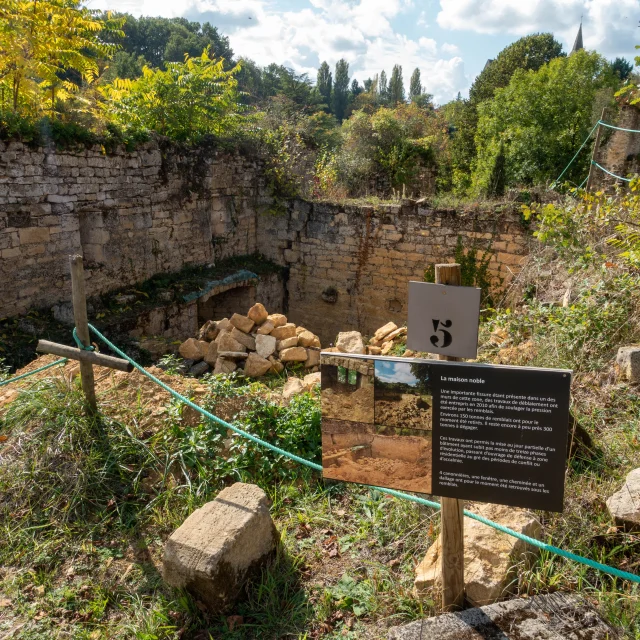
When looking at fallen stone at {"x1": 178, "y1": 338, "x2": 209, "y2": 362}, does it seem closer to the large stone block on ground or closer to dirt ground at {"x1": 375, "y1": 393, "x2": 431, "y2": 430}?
the large stone block on ground

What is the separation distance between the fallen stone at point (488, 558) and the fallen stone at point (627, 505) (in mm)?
416

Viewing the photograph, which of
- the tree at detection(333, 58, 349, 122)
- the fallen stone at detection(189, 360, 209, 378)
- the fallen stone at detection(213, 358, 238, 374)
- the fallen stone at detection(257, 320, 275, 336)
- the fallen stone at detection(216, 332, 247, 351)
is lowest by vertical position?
the fallen stone at detection(189, 360, 209, 378)

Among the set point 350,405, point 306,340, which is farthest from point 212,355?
point 350,405

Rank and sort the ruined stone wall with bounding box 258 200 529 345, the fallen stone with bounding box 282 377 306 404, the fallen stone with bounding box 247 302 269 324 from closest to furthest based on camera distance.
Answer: the fallen stone with bounding box 282 377 306 404
the fallen stone with bounding box 247 302 269 324
the ruined stone wall with bounding box 258 200 529 345

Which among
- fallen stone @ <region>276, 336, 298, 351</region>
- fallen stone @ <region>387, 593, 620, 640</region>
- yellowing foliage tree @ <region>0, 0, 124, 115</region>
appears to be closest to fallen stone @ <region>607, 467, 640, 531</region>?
fallen stone @ <region>387, 593, 620, 640</region>

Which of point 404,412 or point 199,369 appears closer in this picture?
point 404,412

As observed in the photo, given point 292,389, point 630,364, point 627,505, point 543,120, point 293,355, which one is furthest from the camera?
point 543,120

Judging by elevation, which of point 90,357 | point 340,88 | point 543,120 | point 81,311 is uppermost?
point 340,88

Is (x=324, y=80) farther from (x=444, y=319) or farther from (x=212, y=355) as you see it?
(x=444, y=319)

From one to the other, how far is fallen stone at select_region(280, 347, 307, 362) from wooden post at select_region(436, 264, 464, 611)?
418 cm

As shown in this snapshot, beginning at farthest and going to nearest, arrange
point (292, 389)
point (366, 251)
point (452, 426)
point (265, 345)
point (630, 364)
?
1. point (366, 251)
2. point (265, 345)
3. point (292, 389)
4. point (630, 364)
5. point (452, 426)

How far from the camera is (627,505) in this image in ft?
9.56

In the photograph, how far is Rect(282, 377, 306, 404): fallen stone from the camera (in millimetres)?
5016

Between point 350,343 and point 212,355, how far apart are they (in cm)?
178
